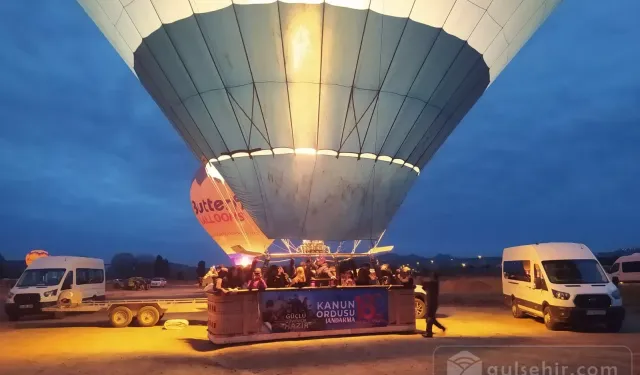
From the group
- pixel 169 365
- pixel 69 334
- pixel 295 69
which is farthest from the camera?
pixel 69 334

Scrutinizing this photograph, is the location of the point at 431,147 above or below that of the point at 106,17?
below

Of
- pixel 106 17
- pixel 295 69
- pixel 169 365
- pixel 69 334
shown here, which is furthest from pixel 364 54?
pixel 69 334

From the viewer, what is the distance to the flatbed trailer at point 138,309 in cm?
1523

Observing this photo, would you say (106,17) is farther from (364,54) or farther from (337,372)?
(337,372)

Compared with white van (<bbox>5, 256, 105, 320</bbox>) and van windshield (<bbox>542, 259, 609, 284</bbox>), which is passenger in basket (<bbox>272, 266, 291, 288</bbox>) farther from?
white van (<bbox>5, 256, 105, 320</bbox>)

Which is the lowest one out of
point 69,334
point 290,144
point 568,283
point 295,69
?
point 69,334

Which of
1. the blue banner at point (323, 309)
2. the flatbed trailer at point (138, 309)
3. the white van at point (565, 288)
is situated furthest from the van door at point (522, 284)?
the flatbed trailer at point (138, 309)

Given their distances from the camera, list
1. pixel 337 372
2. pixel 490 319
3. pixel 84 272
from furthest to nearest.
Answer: pixel 84 272 < pixel 490 319 < pixel 337 372

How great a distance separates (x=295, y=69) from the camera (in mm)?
12109

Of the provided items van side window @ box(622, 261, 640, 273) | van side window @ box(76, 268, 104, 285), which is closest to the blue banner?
van side window @ box(76, 268, 104, 285)

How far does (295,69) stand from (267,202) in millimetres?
3043

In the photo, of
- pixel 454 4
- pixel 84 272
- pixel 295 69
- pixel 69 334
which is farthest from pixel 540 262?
pixel 84 272

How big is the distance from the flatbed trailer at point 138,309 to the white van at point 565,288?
8302 mm

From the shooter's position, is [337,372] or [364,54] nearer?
[337,372]
